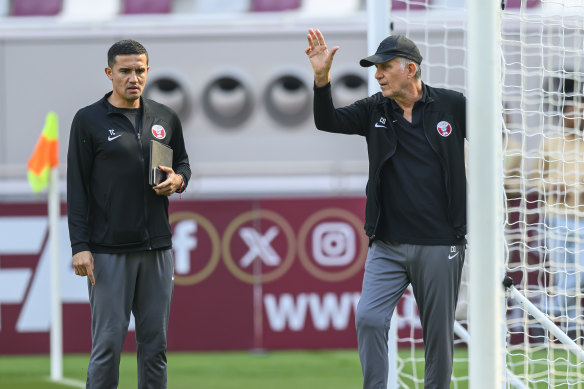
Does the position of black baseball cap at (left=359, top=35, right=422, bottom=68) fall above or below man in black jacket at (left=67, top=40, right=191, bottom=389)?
above

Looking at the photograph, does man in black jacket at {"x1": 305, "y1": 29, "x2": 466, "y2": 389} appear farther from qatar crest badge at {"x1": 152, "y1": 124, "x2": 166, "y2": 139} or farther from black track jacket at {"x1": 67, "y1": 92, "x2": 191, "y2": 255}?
black track jacket at {"x1": 67, "y1": 92, "x2": 191, "y2": 255}

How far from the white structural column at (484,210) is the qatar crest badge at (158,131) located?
1.66 m

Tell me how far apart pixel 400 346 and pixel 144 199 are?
392cm

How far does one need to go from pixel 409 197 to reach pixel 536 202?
130 inches

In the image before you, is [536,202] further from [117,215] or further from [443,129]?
[117,215]

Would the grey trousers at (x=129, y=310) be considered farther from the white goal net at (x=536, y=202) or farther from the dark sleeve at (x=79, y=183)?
the white goal net at (x=536, y=202)

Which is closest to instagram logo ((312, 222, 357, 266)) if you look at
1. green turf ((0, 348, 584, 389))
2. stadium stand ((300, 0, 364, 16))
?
green turf ((0, 348, 584, 389))

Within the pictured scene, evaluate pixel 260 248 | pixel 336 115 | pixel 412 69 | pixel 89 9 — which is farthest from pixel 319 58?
pixel 89 9

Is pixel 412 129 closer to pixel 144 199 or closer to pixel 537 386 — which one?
pixel 144 199

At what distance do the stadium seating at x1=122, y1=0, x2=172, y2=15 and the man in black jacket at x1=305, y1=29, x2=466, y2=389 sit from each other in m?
5.49

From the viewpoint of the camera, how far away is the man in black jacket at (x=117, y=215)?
172 inches

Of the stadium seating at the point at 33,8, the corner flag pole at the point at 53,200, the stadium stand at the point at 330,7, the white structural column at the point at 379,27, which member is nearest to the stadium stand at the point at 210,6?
the stadium stand at the point at 330,7

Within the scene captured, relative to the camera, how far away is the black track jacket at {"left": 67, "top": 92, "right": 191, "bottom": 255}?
4.38 metres

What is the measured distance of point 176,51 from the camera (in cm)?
940
